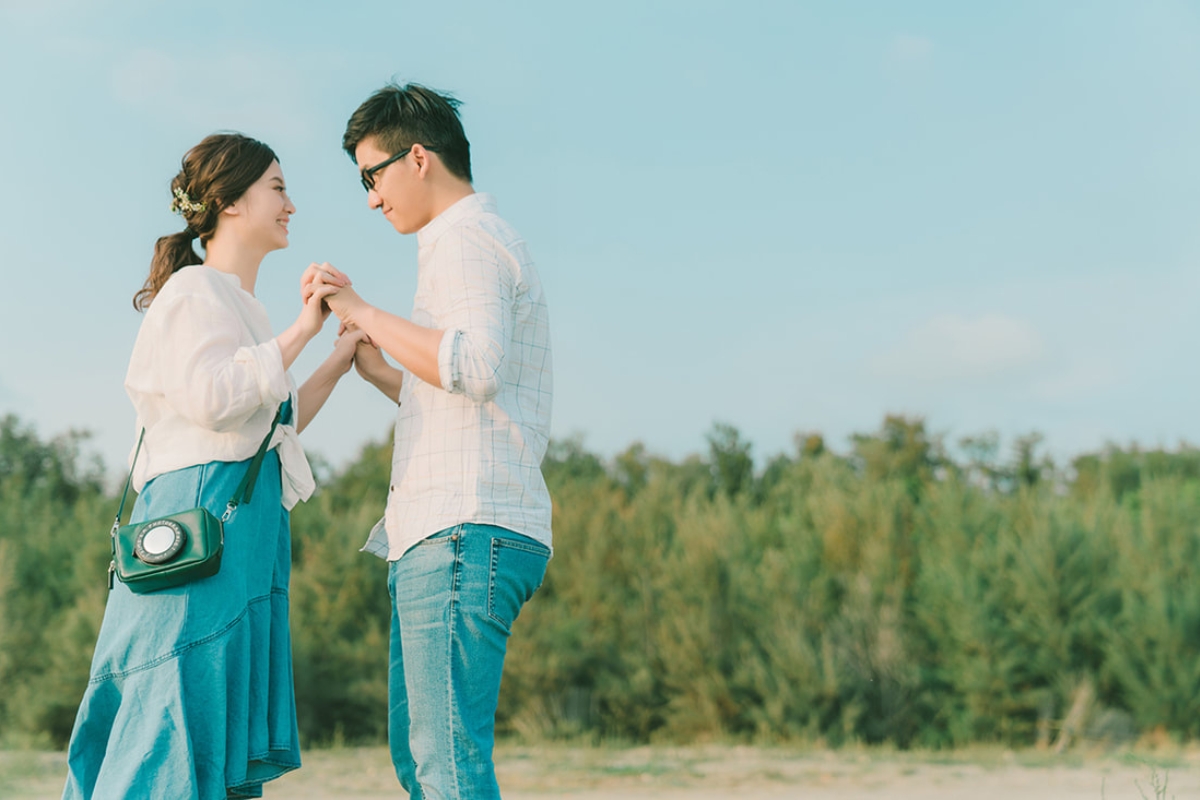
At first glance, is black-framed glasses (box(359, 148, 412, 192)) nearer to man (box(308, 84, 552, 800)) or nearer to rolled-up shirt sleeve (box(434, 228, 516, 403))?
man (box(308, 84, 552, 800))

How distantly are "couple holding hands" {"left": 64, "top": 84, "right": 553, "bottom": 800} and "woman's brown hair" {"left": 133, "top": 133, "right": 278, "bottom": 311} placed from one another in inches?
6.9

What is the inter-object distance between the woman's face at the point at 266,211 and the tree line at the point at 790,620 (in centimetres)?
790

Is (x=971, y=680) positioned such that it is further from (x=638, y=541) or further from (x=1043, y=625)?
(x=638, y=541)

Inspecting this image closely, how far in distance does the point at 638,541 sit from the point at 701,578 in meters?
0.89

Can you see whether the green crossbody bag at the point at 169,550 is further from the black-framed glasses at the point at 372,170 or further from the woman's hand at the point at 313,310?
the black-framed glasses at the point at 372,170

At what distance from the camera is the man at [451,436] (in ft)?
6.92

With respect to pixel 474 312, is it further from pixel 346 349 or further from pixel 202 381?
pixel 202 381

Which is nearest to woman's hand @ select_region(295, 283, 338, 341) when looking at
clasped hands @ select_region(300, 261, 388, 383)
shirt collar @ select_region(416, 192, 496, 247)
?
clasped hands @ select_region(300, 261, 388, 383)

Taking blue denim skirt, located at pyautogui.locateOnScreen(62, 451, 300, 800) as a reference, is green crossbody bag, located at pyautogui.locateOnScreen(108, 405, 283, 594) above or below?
above

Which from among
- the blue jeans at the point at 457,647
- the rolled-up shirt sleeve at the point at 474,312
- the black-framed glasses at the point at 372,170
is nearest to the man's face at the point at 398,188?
the black-framed glasses at the point at 372,170

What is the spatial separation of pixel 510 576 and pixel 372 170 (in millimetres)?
893

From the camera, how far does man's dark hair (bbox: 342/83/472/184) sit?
2.39 meters

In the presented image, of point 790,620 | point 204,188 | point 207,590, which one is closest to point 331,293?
point 204,188

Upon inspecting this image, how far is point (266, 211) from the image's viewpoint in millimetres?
→ 2605
